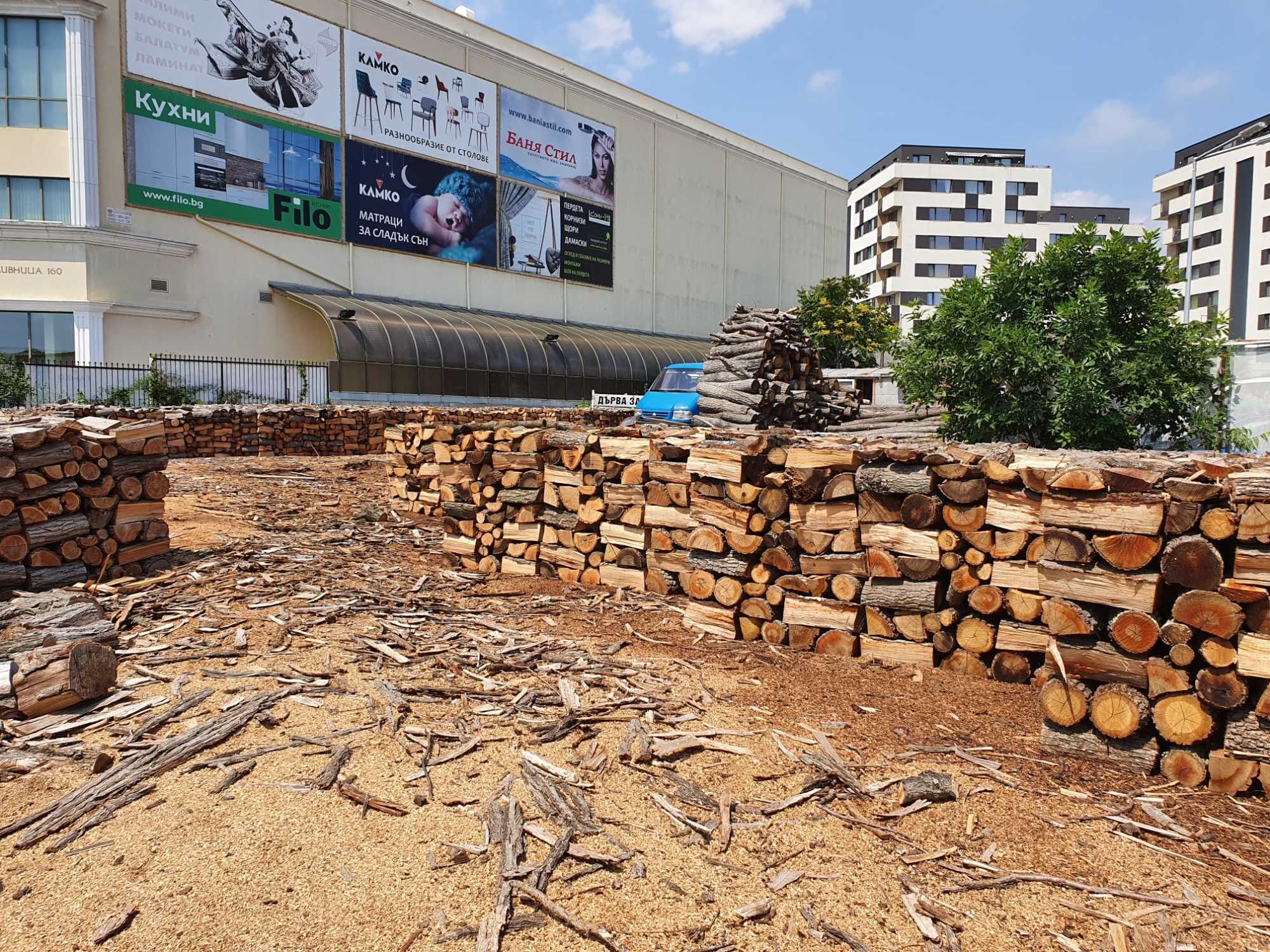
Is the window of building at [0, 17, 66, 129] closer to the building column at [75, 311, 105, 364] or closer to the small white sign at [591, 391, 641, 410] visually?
the building column at [75, 311, 105, 364]

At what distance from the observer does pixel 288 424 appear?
2019cm

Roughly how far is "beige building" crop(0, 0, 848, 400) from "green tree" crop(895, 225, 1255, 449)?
20.6 m

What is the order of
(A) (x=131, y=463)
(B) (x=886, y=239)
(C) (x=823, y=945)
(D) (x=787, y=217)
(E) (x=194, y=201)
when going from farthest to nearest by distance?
(B) (x=886, y=239)
(D) (x=787, y=217)
(E) (x=194, y=201)
(A) (x=131, y=463)
(C) (x=823, y=945)

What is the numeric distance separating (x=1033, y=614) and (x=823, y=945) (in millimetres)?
3035

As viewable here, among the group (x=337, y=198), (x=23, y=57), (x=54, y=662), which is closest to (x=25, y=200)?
(x=23, y=57)

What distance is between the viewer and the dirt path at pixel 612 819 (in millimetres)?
2961

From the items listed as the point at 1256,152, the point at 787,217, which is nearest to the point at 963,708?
the point at 787,217

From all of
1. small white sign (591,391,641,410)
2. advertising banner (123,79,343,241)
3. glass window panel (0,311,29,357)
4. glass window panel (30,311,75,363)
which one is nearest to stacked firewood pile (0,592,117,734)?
small white sign (591,391,641,410)

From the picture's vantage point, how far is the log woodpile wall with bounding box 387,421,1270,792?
12.7 feet

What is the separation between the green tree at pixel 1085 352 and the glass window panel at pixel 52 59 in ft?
87.6

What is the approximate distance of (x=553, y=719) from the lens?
4.55 m

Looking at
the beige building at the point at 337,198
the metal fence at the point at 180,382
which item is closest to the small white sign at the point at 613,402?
the beige building at the point at 337,198

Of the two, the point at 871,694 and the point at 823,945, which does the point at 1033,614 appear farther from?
the point at 823,945

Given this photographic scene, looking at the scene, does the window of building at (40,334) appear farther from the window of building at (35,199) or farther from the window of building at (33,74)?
the window of building at (33,74)
